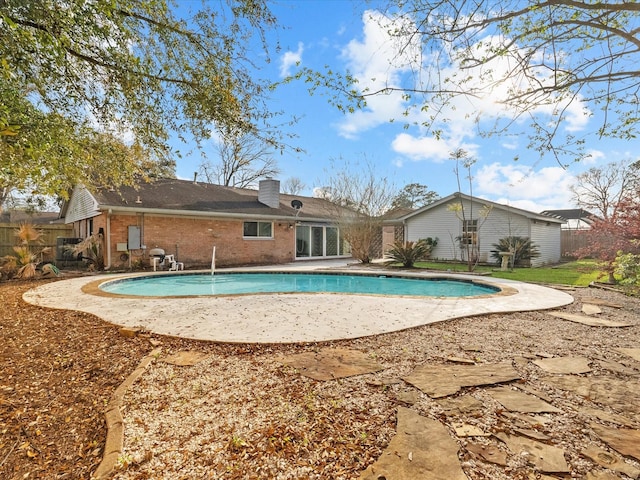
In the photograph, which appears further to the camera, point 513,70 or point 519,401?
point 513,70

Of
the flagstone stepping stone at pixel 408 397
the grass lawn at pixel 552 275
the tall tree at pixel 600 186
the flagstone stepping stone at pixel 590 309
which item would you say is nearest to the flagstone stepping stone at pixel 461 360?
the flagstone stepping stone at pixel 408 397

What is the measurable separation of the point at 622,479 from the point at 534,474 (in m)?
0.47

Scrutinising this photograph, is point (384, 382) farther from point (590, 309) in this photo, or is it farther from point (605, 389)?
point (590, 309)

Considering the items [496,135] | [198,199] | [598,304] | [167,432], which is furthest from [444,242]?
[167,432]

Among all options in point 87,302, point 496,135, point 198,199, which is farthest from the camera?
point 198,199

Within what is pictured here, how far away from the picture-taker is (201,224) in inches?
575

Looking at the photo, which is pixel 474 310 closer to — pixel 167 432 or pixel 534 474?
pixel 534 474

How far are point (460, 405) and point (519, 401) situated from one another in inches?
19.7

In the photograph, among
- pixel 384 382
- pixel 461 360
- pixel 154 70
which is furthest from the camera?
pixel 154 70

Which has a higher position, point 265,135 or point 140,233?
point 265,135

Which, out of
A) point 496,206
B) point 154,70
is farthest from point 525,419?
point 496,206

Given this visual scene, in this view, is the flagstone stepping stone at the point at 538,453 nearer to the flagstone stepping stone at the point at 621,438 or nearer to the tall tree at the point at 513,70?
the flagstone stepping stone at the point at 621,438

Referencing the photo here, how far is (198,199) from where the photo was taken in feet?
52.3

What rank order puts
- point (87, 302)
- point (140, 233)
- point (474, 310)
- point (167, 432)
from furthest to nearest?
point (140, 233), point (87, 302), point (474, 310), point (167, 432)
